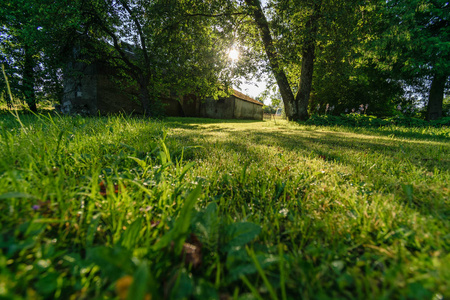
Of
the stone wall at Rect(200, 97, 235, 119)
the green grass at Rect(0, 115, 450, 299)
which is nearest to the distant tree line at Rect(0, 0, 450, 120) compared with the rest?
the green grass at Rect(0, 115, 450, 299)

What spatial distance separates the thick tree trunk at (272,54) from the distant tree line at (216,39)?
2.0 inches

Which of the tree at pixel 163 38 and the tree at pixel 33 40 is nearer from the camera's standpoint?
the tree at pixel 33 40

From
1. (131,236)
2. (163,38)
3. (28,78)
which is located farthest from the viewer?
(28,78)

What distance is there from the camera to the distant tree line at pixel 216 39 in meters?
7.12

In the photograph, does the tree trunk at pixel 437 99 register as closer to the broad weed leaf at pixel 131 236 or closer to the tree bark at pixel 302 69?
the tree bark at pixel 302 69

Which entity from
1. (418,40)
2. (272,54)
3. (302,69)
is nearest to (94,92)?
(272,54)

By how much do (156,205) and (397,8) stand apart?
1571 cm

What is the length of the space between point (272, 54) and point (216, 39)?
119 inches

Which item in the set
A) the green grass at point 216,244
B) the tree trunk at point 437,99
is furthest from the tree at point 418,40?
the green grass at point 216,244

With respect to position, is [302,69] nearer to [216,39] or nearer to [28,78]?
[216,39]

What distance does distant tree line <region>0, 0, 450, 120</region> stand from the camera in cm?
712

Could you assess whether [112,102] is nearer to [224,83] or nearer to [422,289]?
[224,83]

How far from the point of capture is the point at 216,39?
873 centimetres

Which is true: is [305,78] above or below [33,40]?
below
